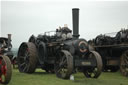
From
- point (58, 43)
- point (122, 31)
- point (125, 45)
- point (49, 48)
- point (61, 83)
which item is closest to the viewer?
point (61, 83)

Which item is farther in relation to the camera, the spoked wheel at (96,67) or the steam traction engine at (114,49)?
the steam traction engine at (114,49)

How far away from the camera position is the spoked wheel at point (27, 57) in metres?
11.8

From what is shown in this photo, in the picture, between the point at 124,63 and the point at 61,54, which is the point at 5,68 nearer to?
the point at 61,54

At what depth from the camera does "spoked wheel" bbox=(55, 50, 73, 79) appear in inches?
357

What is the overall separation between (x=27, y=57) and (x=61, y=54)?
8.23 ft

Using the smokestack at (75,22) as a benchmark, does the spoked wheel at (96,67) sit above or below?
below

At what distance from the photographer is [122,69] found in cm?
1324

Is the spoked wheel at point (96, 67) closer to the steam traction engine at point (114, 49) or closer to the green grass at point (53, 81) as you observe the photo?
the green grass at point (53, 81)

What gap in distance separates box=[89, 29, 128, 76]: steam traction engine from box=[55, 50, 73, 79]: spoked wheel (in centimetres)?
404

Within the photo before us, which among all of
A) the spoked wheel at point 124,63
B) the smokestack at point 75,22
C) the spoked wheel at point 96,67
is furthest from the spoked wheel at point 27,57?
the spoked wheel at point 124,63

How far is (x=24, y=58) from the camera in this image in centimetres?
1242

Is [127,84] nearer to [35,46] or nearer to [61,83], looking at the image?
[61,83]

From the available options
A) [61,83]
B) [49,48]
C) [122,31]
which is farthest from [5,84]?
[122,31]

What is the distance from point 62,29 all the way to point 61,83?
467 centimetres
